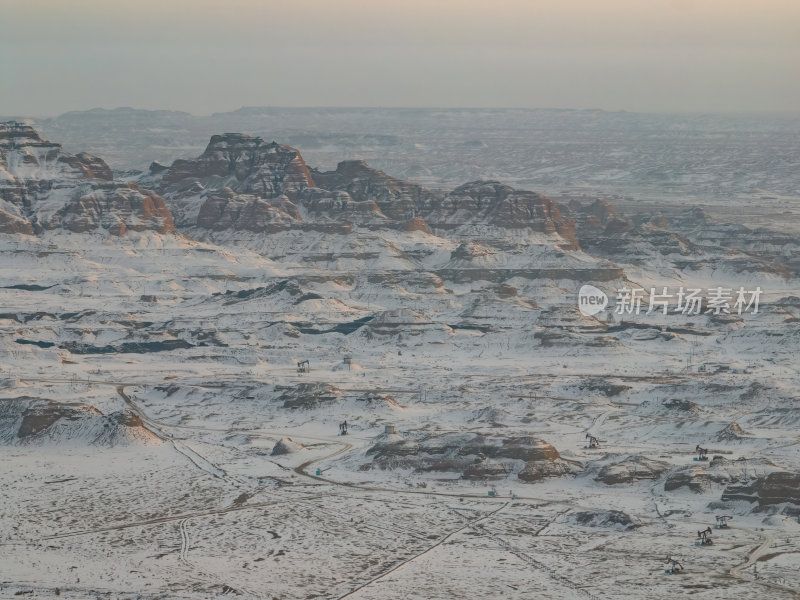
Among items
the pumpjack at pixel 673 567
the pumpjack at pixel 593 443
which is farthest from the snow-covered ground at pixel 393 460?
the pumpjack at pixel 593 443

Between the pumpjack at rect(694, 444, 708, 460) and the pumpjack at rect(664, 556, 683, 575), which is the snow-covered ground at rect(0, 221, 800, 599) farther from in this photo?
the pumpjack at rect(694, 444, 708, 460)

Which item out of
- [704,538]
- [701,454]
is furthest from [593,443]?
[704,538]

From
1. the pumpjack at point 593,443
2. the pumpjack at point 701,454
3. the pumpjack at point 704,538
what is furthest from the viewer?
the pumpjack at point 593,443

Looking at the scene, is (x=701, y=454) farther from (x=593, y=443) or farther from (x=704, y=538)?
(x=704, y=538)

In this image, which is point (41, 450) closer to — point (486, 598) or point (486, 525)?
point (486, 525)

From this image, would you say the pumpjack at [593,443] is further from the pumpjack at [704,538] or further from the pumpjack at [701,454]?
the pumpjack at [704,538]

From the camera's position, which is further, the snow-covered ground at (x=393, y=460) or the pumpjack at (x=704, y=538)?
the pumpjack at (x=704, y=538)
